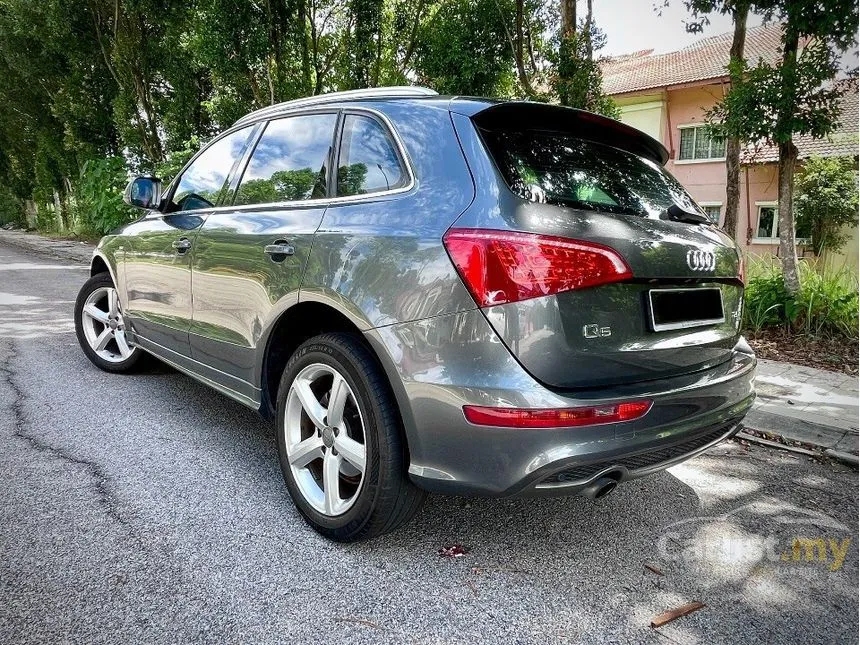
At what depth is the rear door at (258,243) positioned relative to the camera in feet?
8.21

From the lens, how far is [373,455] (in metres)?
2.09

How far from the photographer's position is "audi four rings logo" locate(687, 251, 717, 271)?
2.14 metres

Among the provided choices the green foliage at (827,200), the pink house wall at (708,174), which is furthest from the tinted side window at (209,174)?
the pink house wall at (708,174)

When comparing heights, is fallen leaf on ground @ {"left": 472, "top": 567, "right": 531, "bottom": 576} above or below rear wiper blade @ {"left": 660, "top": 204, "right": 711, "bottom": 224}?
below

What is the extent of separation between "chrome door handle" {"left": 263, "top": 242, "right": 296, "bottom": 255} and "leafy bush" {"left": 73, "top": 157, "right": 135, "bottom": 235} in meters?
13.7

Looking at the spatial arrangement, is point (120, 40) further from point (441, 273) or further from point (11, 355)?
point (441, 273)

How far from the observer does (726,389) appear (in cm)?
223

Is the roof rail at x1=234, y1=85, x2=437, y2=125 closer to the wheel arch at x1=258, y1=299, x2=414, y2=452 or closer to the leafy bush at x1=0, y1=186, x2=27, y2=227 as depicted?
the wheel arch at x1=258, y1=299, x2=414, y2=452

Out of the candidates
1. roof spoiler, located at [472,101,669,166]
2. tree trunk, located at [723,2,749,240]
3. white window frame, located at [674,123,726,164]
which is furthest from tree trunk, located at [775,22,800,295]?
white window frame, located at [674,123,726,164]

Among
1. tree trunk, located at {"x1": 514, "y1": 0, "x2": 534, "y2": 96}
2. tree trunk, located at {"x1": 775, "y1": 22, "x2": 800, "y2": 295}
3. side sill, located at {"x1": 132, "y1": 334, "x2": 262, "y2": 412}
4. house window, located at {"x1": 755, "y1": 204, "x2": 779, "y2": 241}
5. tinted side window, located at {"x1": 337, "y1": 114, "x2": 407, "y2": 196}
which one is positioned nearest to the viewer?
tinted side window, located at {"x1": 337, "y1": 114, "x2": 407, "y2": 196}

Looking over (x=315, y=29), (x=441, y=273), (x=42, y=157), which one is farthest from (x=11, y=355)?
(x=42, y=157)

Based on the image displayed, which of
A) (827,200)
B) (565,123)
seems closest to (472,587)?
(565,123)

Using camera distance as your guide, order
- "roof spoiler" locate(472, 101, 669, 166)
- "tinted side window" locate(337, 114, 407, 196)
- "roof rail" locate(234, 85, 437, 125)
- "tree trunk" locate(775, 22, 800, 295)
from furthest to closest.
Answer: "tree trunk" locate(775, 22, 800, 295)
"roof rail" locate(234, 85, 437, 125)
"tinted side window" locate(337, 114, 407, 196)
"roof spoiler" locate(472, 101, 669, 166)

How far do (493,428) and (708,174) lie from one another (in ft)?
Answer: 65.6
